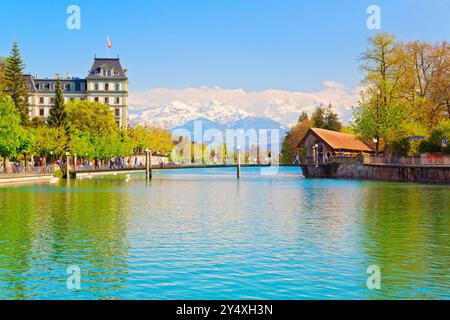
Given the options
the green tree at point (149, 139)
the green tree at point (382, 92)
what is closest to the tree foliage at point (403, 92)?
the green tree at point (382, 92)

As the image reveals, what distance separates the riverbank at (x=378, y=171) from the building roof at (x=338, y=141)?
274 inches

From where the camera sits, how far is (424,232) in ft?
99.1

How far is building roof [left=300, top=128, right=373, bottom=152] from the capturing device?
117450 mm

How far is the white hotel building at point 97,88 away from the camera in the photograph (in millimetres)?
175000

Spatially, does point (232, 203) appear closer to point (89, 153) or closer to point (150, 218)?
point (150, 218)

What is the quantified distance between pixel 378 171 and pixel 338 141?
3267 cm

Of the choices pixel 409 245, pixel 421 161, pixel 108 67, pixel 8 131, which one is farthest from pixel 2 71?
pixel 409 245

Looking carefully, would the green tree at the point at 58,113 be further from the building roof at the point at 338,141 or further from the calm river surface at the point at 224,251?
the calm river surface at the point at 224,251

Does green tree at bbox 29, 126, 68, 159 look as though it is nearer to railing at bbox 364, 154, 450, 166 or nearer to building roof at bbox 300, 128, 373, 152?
building roof at bbox 300, 128, 373, 152

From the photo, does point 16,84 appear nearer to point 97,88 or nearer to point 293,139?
point 97,88

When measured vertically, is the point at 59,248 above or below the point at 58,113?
below

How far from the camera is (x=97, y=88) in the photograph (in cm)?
17600

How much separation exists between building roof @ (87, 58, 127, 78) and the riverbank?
261ft
